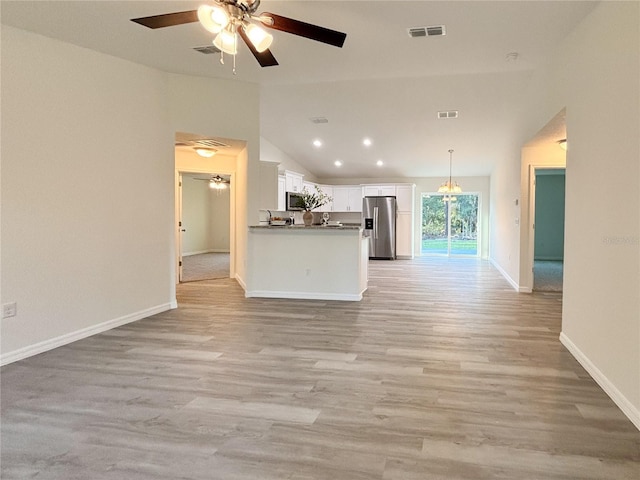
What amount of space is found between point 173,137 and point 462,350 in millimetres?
4157

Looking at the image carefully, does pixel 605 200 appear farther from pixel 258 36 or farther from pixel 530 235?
pixel 530 235

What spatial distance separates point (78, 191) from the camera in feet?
13.0

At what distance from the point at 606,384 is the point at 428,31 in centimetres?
329

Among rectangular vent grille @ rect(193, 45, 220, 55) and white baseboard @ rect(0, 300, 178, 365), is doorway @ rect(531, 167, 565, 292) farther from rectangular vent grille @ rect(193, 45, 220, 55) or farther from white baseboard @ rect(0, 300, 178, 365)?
white baseboard @ rect(0, 300, 178, 365)

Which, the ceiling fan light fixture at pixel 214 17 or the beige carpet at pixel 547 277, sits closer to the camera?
the ceiling fan light fixture at pixel 214 17

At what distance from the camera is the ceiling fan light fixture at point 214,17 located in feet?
8.42

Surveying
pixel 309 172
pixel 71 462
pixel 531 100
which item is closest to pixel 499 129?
pixel 531 100

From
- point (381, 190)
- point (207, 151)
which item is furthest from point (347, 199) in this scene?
point (207, 151)

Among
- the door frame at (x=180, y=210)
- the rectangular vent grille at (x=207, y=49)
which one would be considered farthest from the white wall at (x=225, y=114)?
the door frame at (x=180, y=210)

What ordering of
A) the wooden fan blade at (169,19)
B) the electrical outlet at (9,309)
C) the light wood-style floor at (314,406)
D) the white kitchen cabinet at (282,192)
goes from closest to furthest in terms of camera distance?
the light wood-style floor at (314,406), the wooden fan blade at (169,19), the electrical outlet at (9,309), the white kitchen cabinet at (282,192)

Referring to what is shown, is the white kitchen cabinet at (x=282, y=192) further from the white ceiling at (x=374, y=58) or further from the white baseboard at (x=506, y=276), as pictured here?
the white baseboard at (x=506, y=276)

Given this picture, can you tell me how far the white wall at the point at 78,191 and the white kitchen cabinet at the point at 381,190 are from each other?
7.71 m

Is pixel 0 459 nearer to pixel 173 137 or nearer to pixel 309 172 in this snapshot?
pixel 173 137

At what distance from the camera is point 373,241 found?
1175cm
